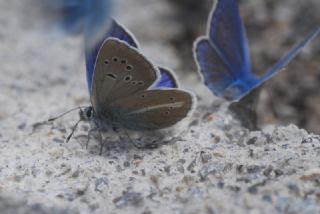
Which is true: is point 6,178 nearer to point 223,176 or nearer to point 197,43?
point 223,176

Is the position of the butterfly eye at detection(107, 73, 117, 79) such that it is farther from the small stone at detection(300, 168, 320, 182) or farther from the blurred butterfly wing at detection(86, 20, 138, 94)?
the small stone at detection(300, 168, 320, 182)

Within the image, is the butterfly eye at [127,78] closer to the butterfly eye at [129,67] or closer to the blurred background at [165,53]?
the butterfly eye at [129,67]

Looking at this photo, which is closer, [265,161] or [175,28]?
[265,161]

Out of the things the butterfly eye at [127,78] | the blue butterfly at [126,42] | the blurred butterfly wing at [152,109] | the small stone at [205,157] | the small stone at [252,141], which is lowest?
the small stone at [205,157]

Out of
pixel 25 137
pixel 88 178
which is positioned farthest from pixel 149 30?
pixel 88 178

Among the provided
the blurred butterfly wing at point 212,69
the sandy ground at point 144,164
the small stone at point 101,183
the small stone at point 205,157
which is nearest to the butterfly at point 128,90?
the sandy ground at point 144,164

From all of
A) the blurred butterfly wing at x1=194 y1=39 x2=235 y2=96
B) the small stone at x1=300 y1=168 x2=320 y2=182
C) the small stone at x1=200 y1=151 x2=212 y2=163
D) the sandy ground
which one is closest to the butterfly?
the sandy ground
